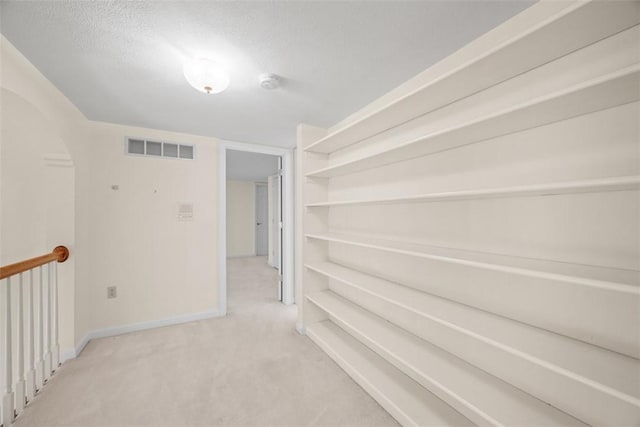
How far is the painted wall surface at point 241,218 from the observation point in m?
6.90

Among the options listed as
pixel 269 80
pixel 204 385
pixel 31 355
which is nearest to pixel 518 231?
pixel 269 80

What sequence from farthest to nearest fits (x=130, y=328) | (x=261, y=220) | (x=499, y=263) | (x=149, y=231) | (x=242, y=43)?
(x=261, y=220) < (x=149, y=231) < (x=130, y=328) < (x=242, y=43) < (x=499, y=263)

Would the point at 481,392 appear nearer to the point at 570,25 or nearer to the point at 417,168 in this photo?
the point at 417,168

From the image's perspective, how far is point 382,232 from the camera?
197cm

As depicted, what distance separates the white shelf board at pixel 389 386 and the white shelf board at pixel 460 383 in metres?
0.06

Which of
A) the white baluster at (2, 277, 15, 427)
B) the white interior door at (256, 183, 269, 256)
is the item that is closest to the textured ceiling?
the white baluster at (2, 277, 15, 427)

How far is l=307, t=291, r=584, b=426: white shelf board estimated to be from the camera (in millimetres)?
1018

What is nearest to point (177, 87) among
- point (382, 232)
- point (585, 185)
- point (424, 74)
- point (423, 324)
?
point (424, 74)

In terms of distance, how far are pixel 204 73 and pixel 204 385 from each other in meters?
2.20

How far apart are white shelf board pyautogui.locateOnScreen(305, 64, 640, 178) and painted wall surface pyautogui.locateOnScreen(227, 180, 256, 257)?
621cm

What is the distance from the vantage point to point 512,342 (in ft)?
3.75

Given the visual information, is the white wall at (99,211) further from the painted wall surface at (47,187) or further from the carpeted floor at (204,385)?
the carpeted floor at (204,385)

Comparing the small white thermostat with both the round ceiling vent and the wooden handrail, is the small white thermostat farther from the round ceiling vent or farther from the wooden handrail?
the round ceiling vent

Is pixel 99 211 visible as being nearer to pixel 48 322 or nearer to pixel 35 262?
pixel 35 262
